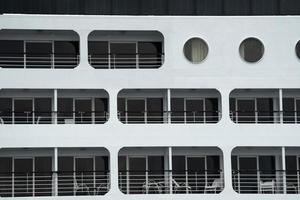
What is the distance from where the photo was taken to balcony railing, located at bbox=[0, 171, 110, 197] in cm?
3431

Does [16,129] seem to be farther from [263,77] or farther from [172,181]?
[263,77]

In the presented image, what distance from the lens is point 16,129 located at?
33.9 metres

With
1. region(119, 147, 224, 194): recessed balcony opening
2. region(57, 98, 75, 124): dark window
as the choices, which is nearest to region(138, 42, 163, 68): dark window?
region(57, 98, 75, 124): dark window

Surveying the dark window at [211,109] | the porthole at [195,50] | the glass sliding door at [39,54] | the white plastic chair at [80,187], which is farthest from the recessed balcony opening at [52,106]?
the dark window at [211,109]

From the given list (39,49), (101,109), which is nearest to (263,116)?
(101,109)

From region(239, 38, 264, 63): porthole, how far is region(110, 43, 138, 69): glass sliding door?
3.89 m

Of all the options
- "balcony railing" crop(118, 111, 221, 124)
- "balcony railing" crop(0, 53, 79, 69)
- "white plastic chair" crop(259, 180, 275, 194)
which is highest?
"balcony railing" crop(0, 53, 79, 69)

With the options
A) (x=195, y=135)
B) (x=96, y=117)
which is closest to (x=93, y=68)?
(x=96, y=117)

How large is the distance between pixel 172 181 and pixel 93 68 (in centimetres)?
479

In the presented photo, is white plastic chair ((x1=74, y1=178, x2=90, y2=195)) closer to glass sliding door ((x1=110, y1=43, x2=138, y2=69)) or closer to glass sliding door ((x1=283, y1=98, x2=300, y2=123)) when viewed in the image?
glass sliding door ((x1=110, y1=43, x2=138, y2=69))

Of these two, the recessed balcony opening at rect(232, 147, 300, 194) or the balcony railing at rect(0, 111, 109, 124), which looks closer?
the balcony railing at rect(0, 111, 109, 124)

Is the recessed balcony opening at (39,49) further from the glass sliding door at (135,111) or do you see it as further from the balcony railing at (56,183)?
the balcony railing at (56,183)

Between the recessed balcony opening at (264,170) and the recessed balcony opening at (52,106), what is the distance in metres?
5.11

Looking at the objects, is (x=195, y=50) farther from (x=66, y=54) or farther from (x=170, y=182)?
(x=170, y=182)
